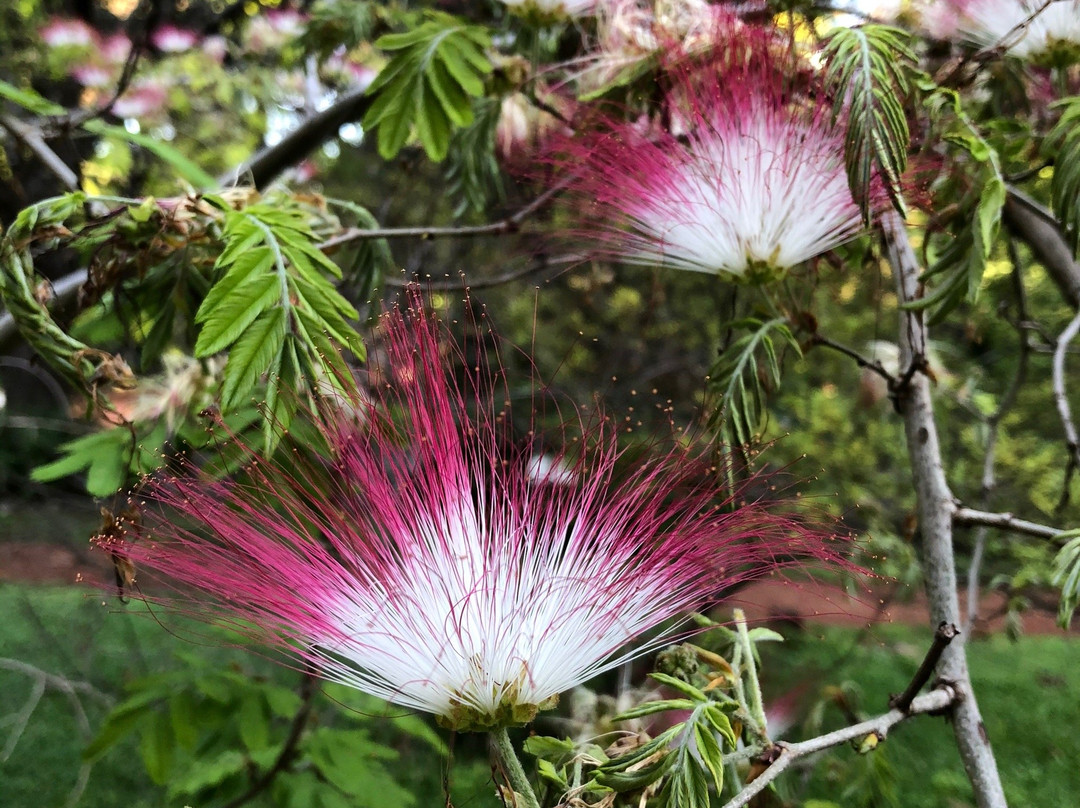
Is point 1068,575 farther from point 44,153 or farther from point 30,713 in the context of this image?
point 30,713

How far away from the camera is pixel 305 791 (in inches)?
66.9

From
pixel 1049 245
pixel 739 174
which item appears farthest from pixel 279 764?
pixel 1049 245

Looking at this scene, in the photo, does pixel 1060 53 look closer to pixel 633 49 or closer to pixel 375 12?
pixel 633 49

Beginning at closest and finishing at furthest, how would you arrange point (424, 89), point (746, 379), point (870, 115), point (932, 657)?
point (932, 657) < point (870, 115) < point (746, 379) < point (424, 89)

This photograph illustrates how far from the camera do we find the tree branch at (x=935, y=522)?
0.92 m

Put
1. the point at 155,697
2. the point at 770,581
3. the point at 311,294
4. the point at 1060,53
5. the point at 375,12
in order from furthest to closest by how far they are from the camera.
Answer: the point at 375,12 → the point at 155,697 → the point at 1060,53 → the point at 770,581 → the point at 311,294

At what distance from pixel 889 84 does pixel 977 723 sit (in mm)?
801

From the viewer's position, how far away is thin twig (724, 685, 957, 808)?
2.38 feet

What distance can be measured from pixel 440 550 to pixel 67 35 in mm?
4645

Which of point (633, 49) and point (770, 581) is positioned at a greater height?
point (633, 49)

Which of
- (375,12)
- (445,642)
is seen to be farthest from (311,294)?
(375,12)

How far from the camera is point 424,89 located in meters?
1.47

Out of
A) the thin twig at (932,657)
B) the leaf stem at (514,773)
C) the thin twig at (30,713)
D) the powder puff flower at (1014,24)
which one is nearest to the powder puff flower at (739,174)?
the powder puff flower at (1014,24)

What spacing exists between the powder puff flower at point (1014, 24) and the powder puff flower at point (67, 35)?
4336mm
